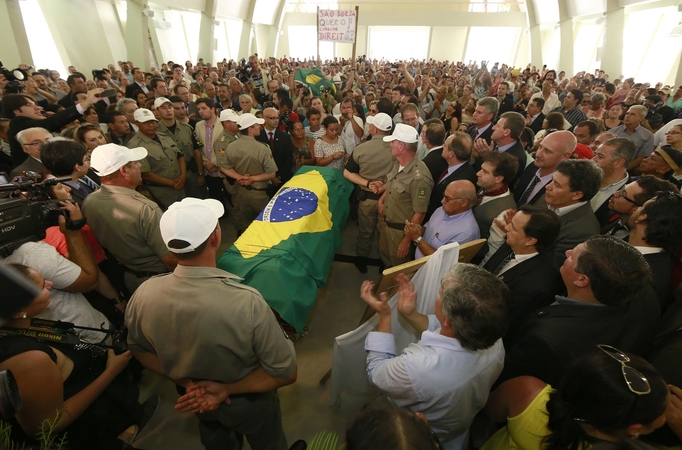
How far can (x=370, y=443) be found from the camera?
0.80m

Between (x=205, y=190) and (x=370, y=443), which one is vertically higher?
(x=370, y=443)

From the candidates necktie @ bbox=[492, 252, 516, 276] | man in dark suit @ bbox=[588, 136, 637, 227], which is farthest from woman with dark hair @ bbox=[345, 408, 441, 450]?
man in dark suit @ bbox=[588, 136, 637, 227]

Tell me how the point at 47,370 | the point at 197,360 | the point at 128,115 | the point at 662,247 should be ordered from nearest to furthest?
the point at 47,370
the point at 197,360
the point at 662,247
the point at 128,115

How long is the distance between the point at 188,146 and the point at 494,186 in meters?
3.91

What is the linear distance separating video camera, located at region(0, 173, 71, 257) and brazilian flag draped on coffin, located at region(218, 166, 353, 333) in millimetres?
1017

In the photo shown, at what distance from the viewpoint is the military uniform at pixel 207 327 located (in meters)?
1.30

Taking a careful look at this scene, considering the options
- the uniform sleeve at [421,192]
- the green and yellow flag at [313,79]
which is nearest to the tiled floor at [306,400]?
the uniform sleeve at [421,192]

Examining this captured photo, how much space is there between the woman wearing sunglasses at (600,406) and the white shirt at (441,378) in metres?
0.22

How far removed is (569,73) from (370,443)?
21576 mm

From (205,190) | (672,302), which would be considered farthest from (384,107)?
(672,302)

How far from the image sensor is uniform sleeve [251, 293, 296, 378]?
53.0 inches

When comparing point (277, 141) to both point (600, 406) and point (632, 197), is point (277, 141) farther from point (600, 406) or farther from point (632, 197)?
point (600, 406)

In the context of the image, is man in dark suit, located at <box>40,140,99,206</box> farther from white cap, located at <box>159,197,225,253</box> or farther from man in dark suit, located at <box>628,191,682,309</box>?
man in dark suit, located at <box>628,191,682,309</box>

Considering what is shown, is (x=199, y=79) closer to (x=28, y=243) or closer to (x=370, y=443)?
(x=28, y=243)
